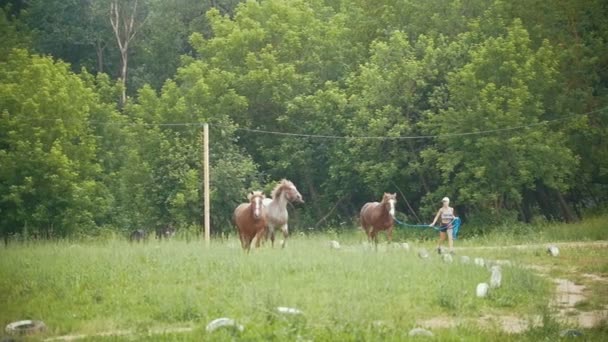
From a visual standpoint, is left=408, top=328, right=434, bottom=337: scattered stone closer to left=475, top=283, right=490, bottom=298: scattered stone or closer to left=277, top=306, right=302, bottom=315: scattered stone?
left=277, top=306, right=302, bottom=315: scattered stone

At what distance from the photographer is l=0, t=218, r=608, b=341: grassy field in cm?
1222

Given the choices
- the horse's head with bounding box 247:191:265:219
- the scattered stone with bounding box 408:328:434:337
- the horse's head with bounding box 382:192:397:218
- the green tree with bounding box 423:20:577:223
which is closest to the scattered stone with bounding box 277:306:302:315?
the scattered stone with bounding box 408:328:434:337

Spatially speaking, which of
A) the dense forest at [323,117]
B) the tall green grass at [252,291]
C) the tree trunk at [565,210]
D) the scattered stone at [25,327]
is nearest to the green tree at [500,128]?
the dense forest at [323,117]

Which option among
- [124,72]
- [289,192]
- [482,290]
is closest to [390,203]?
[289,192]

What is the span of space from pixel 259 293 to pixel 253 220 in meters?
8.77

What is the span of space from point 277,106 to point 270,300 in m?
29.4

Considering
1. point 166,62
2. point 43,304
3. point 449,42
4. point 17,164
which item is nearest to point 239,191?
point 17,164

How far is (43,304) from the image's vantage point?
45.6 feet

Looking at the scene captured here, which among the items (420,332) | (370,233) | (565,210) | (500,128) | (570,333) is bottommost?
(570,333)

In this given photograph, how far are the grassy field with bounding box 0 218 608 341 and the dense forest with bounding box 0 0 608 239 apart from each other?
550 inches

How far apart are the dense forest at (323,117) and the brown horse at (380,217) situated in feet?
21.2

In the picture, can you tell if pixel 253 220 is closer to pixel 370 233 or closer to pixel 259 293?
pixel 370 233

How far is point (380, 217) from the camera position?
2755 centimetres

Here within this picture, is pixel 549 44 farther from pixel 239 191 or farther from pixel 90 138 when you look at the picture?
pixel 90 138
